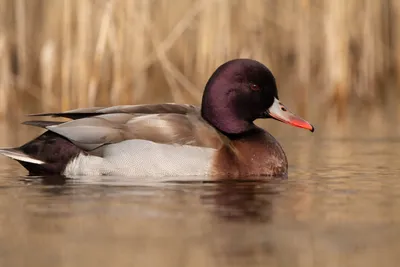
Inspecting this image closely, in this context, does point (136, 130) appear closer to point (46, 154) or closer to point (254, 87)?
point (46, 154)

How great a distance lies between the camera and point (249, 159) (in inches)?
271

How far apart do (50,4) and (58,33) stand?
1.10 ft

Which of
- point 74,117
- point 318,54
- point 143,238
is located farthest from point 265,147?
point 318,54

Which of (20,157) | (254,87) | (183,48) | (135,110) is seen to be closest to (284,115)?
(254,87)

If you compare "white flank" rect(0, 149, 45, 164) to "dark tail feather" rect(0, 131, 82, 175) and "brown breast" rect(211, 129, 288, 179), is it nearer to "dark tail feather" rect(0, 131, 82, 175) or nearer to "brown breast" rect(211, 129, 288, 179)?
"dark tail feather" rect(0, 131, 82, 175)

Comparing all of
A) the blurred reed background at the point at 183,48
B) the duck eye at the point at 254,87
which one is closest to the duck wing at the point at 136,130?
the duck eye at the point at 254,87

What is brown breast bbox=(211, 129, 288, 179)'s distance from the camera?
673cm

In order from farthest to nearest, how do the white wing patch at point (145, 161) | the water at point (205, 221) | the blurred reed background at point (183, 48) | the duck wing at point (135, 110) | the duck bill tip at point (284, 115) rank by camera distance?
the blurred reed background at point (183, 48), the duck bill tip at point (284, 115), the duck wing at point (135, 110), the white wing patch at point (145, 161), the water at point (205, 221)

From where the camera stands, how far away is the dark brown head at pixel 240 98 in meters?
7.20

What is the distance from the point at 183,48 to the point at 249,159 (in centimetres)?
519

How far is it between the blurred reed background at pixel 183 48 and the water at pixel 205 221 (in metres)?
2.96

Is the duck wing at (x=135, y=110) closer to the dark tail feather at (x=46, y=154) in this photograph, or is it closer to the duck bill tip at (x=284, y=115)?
the dark tail feather at (x=46, y=154)

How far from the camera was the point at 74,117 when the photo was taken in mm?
7129

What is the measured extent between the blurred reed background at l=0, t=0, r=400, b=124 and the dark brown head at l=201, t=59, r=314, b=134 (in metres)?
2.20
